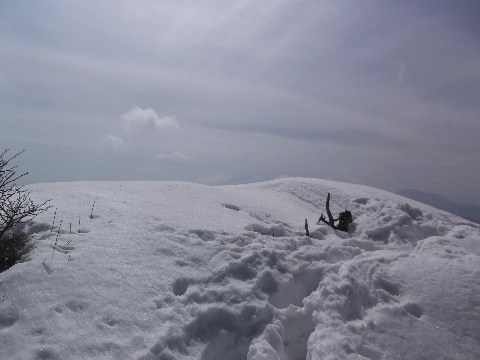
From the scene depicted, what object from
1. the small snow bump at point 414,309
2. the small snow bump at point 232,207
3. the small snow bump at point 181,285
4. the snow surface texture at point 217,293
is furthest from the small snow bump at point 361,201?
the small snow bump at point 181,285

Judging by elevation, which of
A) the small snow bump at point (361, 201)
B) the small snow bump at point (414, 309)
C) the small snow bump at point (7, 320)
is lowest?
the small snow bump at point (414, 309)

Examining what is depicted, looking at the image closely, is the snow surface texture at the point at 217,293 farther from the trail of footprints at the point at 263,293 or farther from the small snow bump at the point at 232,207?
the small snow bump at the point at 232,207

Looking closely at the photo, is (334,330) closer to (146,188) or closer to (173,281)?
(173,281)

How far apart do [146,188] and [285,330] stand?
1034cm

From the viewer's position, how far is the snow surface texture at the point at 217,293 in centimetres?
588

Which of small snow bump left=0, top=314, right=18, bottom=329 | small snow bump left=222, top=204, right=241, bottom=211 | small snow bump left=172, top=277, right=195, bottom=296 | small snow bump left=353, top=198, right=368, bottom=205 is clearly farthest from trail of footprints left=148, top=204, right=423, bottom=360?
small snow bump left=353, top=198, right=368, bottom=205

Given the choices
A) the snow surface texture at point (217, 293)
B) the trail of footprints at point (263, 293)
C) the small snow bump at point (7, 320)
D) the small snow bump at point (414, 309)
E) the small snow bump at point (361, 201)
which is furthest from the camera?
the small snow bump at point (361, 201)

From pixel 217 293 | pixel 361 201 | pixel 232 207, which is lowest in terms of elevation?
pixel 217 293

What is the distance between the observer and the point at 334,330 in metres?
6.88

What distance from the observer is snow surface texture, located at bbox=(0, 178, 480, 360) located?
19.3 feet

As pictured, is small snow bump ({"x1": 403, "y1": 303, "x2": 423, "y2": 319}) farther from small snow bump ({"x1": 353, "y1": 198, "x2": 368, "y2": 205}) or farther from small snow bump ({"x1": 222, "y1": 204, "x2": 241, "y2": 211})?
small snow bump ({"x1": 353, "y1": 198, "x2": 368, "y2": 205})

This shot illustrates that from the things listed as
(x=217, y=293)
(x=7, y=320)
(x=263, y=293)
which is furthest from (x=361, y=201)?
(x=7, y=320)

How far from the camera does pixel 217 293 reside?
7418mm

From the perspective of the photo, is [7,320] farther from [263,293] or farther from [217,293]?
[263,293]
